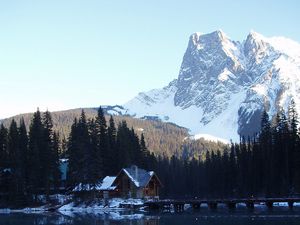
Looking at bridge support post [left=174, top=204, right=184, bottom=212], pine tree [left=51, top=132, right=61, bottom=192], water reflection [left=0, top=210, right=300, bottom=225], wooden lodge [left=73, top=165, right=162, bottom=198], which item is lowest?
water reflection [left=0, top=210, right=300, bottom=225]

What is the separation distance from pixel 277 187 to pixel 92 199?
36.3 m

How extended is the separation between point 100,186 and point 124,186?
471 cm

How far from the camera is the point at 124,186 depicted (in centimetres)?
11662

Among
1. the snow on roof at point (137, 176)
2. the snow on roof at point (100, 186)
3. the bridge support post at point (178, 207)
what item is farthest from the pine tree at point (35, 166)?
the bridge support post at point (178, 207)

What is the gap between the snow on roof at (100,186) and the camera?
4458 inches

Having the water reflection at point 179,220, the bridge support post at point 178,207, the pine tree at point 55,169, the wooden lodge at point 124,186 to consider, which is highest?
the pine tree at point 55,169

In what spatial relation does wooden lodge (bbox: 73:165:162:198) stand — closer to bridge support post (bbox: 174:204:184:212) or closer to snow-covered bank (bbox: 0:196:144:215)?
snow-covered bank (bbox: 0:196:144:215)

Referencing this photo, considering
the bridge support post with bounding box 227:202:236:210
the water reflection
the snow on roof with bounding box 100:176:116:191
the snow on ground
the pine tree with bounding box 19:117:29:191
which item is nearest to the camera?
the water reflection

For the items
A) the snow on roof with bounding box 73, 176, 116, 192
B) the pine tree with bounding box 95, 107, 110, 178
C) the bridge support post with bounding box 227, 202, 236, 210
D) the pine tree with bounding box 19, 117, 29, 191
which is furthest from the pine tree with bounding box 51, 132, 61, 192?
the bridge support post with bounding box 227, 202, 236, 210

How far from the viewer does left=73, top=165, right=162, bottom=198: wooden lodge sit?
374 ft

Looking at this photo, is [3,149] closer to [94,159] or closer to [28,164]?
[28,164]

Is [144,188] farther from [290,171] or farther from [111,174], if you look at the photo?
[290,171]

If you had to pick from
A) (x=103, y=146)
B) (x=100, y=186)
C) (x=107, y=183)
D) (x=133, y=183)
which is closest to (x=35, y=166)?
(x=100, y=186)

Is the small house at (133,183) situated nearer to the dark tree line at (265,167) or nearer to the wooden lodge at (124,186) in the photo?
the wooden lodge at (124,186)
